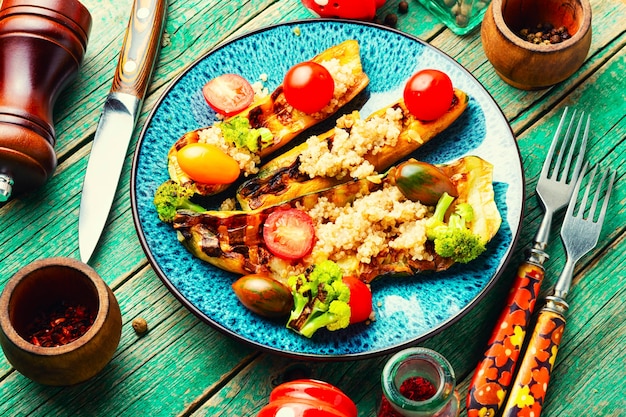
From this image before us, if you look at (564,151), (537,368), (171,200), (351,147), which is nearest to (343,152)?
(351,147)

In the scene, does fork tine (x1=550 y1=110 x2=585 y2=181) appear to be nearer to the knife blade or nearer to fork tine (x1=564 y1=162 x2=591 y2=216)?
fork tine (x1=564 y1=162 x2=591 y2=216)

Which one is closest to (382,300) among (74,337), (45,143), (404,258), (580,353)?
(404,258)

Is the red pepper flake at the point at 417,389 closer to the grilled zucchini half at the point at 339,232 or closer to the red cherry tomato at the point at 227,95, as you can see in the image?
the grilled zucchini half at the point at 339,232

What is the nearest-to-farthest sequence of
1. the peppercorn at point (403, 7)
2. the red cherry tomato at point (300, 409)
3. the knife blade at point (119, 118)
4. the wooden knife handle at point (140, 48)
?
1. the red cherry tomato at point (300, 409)
2. the knife blade at point (119, 118)
3. the wooden knife handle at point (140, 48)
4. the peppercorn at point (403, 7)

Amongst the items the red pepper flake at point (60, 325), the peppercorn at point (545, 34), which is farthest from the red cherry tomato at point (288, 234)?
the peppercorn at point (545, 34)

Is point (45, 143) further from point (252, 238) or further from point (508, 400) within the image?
point (508, 400)

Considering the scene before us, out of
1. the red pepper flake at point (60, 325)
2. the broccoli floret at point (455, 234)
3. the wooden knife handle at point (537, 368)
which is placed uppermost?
the broccoli floret at point (455, 234)

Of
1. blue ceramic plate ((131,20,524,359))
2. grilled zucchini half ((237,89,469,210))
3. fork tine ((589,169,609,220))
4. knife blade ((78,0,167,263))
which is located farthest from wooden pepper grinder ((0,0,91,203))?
fork tine ((589,169,609,220))
